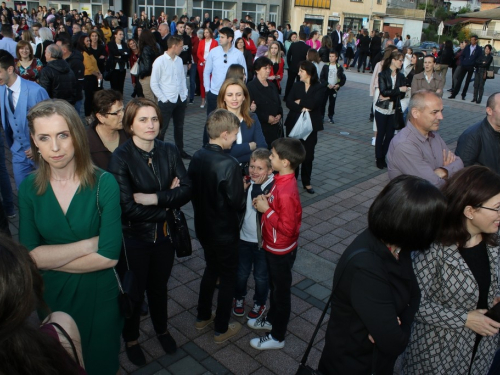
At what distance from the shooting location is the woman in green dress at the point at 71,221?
2373mm

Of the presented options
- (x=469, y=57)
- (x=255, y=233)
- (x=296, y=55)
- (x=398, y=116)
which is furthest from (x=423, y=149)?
(x=469, y=57)

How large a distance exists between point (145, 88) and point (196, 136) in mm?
1394

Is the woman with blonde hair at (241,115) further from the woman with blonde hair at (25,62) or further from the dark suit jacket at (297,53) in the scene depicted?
the dark suit jacket at (297,53)

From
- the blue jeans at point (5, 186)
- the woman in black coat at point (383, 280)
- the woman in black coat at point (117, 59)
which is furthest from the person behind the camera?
the woman in black coat at point (117, 59)

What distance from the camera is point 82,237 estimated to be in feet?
7.92

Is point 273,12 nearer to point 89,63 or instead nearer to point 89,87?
point 89,63

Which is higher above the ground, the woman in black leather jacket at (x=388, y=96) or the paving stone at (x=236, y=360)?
the woman in black leather jacket at (x=388, y=96)

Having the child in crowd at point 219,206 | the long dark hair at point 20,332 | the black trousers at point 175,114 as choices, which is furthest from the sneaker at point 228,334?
the black trousers at point 175,114

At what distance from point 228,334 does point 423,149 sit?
2.25 metres

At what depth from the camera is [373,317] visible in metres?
1.89

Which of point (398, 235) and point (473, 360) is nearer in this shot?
point (398, 235)

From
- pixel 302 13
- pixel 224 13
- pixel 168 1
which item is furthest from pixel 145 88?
pixel 302 13

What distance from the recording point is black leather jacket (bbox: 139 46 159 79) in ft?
27.7

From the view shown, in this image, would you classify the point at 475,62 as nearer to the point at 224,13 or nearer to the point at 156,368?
the point at 156,368
